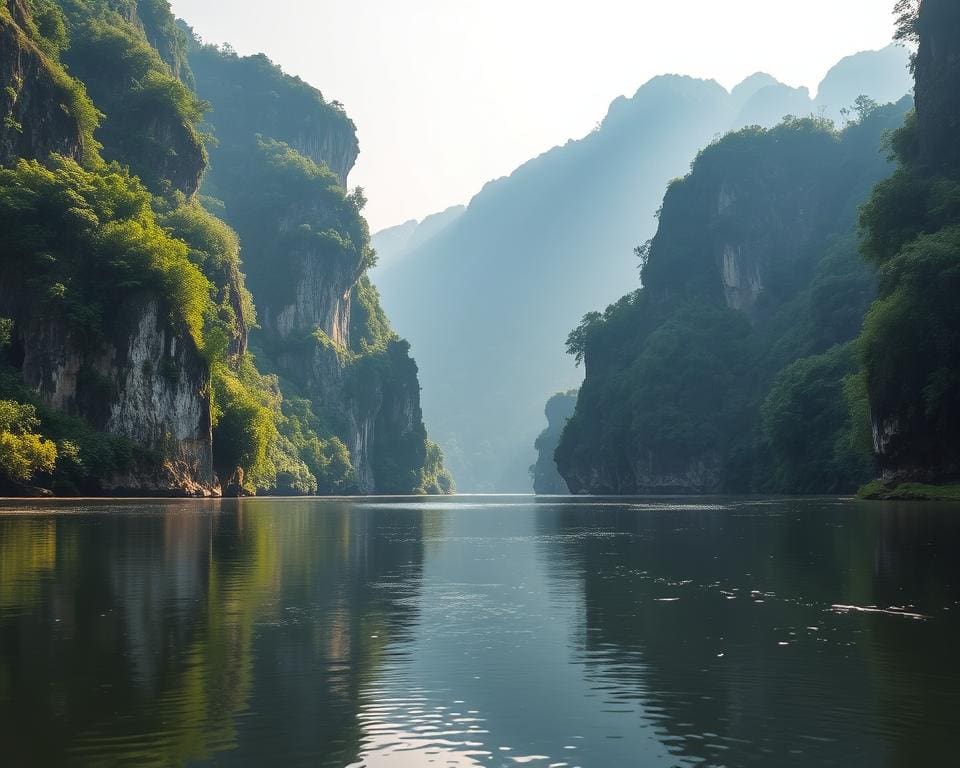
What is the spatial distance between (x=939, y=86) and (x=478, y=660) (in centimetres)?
7656

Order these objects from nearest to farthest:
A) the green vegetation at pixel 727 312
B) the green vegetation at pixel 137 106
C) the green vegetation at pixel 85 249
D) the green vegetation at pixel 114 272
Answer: the green vegetation at pixel 114 272
the green vegetation at pixel 85 249
the green vegetation at pixel 137 106
the green vegetation at pixel 727 312

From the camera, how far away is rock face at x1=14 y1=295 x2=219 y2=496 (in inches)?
2813

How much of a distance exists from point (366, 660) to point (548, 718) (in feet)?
10.7

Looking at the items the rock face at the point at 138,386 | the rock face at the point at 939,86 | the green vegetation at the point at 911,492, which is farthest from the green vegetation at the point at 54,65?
the rock face at the point at 939,86

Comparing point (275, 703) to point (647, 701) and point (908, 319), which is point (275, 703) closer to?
point (647, 701)

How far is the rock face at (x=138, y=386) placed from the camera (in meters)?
71.4

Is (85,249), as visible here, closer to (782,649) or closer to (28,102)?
(28,102)

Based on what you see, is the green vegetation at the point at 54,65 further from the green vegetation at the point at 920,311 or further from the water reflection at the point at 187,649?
the water reflection at the point at 187,649

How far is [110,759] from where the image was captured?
316 inches

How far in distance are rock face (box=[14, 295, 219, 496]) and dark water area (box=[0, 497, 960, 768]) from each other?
50.7 metres

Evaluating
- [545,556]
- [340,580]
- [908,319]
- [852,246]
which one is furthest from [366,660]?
[852,246]

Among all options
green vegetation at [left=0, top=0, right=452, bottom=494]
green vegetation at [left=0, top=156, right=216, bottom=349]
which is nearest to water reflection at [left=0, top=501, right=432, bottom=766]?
green vegetation at [left=0, top=0, right=452, bottom=494]

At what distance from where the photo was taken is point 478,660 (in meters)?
12.4

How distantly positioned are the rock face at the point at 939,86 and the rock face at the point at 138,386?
58241 mm
